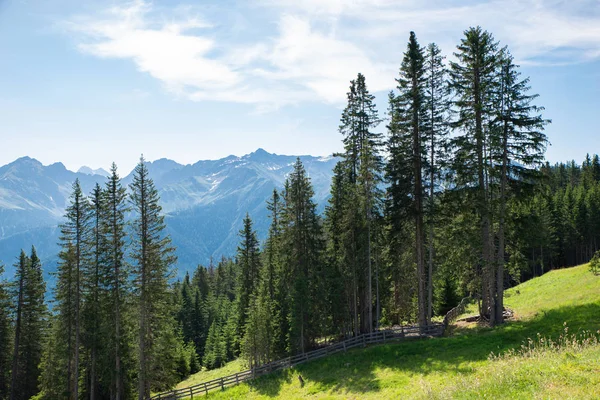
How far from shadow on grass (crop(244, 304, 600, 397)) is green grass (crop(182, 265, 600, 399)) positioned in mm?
41

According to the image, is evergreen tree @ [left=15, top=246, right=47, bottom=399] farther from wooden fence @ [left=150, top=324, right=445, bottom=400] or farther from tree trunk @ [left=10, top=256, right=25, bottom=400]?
wooden fence @ [left=150, top=324, right=445, bottom=400]

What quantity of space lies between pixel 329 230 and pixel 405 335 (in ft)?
38.5

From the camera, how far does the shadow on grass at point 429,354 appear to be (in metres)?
19.2

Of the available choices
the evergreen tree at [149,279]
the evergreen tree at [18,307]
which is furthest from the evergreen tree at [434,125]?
the evergreen tree at [18,307]

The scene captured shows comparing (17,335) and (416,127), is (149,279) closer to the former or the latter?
(17,335)

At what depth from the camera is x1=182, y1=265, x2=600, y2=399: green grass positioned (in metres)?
11.2

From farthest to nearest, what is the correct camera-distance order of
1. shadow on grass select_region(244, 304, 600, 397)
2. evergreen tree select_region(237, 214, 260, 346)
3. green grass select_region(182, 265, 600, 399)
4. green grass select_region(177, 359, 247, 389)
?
evergreen tree select_region(237, 214, 260, 346), green grass select_region(177, 359, 247, 389), shadow on grass select_region(244, 304, 600, 397), green grass select_region(182, 265, 600, 399)

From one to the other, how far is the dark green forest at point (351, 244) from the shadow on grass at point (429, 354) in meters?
2.95

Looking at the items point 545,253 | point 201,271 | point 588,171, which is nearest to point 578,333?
point 545,253

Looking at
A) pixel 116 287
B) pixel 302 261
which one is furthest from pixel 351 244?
pixel 116 287

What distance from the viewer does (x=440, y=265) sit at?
32.1m

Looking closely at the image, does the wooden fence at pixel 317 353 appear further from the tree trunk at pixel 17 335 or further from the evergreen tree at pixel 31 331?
the evergreen tree at pixel 31 331

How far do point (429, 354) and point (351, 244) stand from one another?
11.3 meters

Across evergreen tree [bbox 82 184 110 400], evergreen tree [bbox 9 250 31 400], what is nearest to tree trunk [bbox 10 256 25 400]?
evergreen tree [bbox 9 250 31 400]
